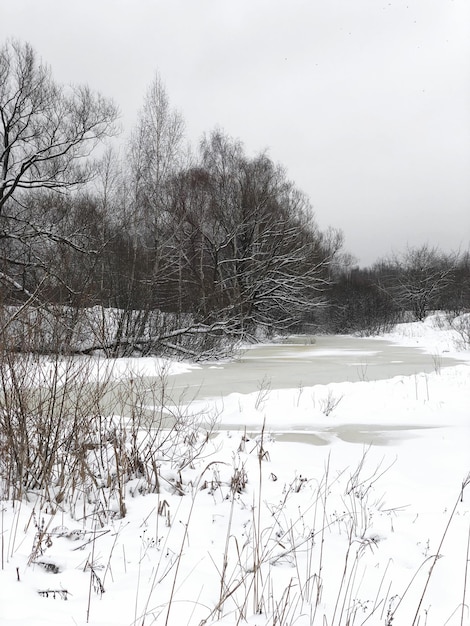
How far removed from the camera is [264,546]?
2.53 meters

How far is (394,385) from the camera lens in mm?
9164

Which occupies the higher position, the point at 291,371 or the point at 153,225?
the point at 153,225

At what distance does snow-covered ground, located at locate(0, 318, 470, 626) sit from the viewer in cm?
209

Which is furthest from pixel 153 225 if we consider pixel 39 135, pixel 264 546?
pixel 264 546

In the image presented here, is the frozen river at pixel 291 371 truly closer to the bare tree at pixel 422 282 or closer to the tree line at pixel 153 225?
the tree line at pixel 153 225

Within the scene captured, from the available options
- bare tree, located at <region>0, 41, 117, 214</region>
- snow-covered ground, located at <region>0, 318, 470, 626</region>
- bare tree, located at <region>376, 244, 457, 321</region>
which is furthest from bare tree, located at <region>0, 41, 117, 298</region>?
bare tree, located at <region>376, 244, 457, 321</region>

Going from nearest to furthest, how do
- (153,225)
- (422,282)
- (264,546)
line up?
(264,546), (153,225), (422,282)

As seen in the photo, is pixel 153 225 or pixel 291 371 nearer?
pixel 291 371

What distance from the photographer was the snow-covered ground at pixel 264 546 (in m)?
2.09

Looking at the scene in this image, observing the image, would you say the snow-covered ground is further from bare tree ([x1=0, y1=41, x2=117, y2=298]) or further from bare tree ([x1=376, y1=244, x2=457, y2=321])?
bare tree ([x1=376, y1=244, x2=457, y2=321])

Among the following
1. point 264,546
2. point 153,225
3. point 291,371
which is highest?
point 153,225

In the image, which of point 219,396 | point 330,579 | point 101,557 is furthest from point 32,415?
point 219,396

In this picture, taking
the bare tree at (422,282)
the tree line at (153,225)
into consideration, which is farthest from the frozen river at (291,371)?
the bare tree at (422,282)

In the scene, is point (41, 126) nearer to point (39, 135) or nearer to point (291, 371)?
point (39, 135)
